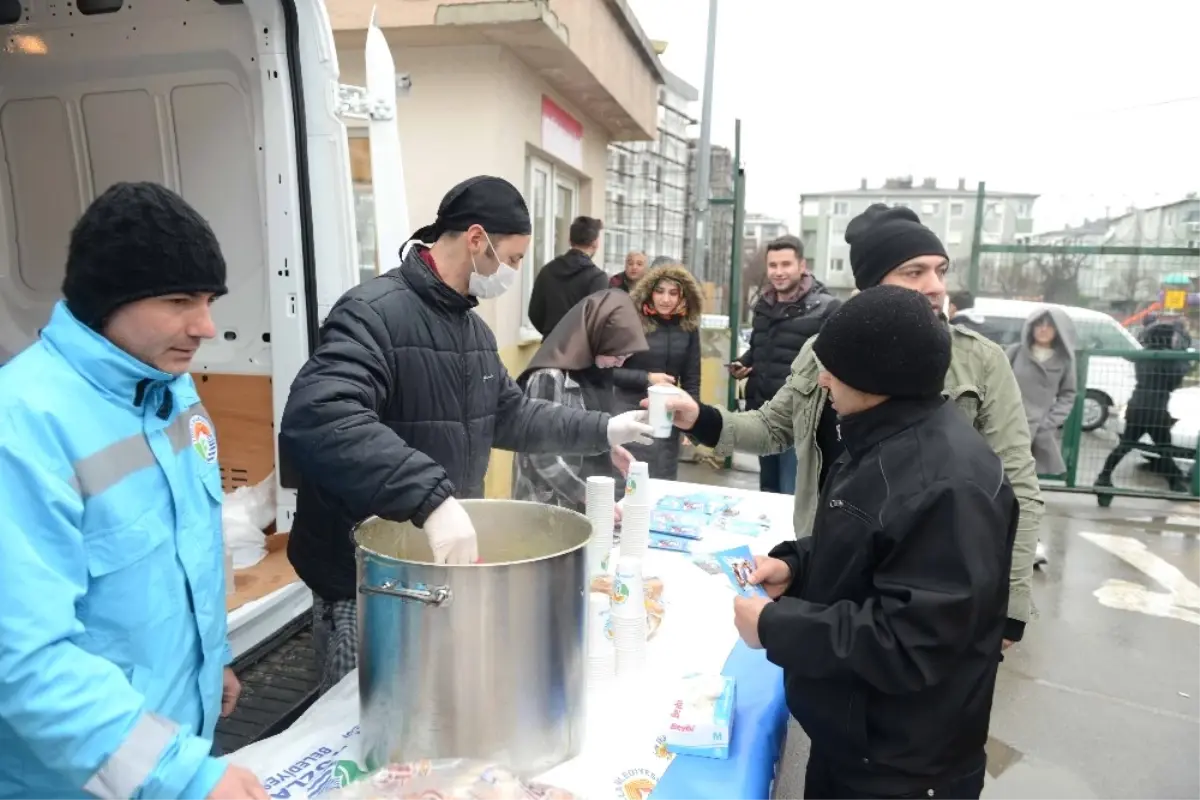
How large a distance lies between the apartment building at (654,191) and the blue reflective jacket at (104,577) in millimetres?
23771

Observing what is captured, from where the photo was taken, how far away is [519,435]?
7.43ft

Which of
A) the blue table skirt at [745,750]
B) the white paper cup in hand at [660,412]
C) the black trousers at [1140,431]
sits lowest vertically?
the black trousers at [1140,431]

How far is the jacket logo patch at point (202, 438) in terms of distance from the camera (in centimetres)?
141

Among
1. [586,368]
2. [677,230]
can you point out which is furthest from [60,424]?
[677,230]

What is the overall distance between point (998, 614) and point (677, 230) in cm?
2929

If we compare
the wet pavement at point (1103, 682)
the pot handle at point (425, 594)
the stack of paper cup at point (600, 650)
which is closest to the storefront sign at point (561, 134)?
the wet pavement at point (1103, 682)

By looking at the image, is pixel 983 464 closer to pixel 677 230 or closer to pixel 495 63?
pixel 495 63

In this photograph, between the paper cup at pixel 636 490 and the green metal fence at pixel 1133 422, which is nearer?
the paper cup at pixel 636 490

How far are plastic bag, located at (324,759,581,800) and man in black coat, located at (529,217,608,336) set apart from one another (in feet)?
14.1

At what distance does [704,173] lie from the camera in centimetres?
A: 968

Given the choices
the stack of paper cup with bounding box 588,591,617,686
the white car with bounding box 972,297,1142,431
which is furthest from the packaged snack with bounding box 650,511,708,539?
the white car with bounding box 972,297,1142,431

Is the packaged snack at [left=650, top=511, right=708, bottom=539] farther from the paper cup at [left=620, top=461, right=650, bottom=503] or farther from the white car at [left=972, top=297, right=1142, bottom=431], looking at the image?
the white car at [left=972, top=297, right=1142, bottom=431]

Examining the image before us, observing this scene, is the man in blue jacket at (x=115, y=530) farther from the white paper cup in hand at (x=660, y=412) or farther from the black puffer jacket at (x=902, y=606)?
the white paper cup in hand at (x=660, y=412)

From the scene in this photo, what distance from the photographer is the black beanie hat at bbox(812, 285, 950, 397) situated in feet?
4.76
